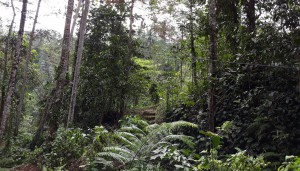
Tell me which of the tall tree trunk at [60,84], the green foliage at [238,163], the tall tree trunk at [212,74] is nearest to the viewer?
the green foliage at [238,163]

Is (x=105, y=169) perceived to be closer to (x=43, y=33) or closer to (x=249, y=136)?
(x=249, y=136)

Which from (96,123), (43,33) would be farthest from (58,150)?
(43,33)

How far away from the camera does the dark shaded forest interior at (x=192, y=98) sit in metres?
5.63

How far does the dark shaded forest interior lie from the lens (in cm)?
563

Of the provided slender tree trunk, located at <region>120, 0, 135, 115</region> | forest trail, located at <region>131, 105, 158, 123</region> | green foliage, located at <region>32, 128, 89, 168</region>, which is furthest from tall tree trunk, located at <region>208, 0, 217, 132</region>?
slender tree trunk, located at <region>120, 0, 135, 115</region>

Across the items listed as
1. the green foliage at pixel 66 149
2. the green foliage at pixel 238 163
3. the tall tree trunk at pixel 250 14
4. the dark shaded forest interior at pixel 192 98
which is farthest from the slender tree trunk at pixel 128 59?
the green foliage at pixel 238 163

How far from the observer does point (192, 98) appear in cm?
952

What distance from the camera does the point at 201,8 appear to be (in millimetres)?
9578

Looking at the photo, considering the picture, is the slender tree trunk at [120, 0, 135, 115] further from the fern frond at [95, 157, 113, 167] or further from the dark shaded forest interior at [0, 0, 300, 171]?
the fern frond at [95, 157, 113, 167]

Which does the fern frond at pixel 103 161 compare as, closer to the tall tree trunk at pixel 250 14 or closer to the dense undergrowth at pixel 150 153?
the dense undergrowth at pixel 150 153

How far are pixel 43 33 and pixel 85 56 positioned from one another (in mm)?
3129

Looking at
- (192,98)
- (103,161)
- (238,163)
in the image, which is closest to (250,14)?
(192,98)

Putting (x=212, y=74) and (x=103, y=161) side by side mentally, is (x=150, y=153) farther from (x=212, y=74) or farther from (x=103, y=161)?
(x=212, y=74)

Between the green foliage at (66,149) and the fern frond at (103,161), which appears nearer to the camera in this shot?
the fern frond at (103,161)
